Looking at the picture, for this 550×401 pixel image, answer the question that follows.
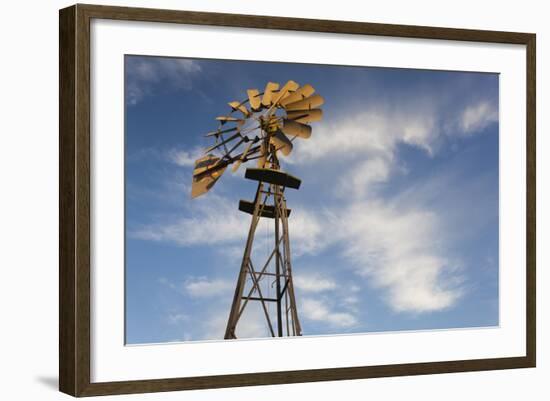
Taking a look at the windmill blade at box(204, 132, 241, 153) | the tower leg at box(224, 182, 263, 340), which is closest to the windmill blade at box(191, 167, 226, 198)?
the windmill blade at box(204, 132, 241, 153)

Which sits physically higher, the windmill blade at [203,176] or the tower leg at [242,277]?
the windmill blade at [203,176]

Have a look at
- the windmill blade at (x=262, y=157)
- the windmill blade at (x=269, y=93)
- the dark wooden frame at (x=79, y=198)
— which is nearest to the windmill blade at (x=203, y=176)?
the windmill blade at (x=262, y=157)

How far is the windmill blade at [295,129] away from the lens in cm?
502

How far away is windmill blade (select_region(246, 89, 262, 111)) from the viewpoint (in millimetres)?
4930

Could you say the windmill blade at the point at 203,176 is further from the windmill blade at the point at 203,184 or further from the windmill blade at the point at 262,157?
the windmill blade at the point at 262,157

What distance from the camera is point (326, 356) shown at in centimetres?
501

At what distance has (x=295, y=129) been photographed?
5.02 m

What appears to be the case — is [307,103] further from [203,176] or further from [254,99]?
[203,176]

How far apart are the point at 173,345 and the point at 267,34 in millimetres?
1407

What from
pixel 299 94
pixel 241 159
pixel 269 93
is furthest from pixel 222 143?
pixel 299 94

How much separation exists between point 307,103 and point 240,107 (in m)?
0.31

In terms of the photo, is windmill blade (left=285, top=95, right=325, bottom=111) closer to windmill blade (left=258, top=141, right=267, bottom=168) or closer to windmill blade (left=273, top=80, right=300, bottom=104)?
windmill blade (left=273, top=80, right=300, bottom=104)

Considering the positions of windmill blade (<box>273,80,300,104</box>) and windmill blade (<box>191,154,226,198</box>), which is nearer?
windmill blade (<box>191,154,226,198</box>)

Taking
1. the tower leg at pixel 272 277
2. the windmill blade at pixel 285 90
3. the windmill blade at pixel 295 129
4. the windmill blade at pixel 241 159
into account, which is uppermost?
the windmill blade at pixel 285 90
